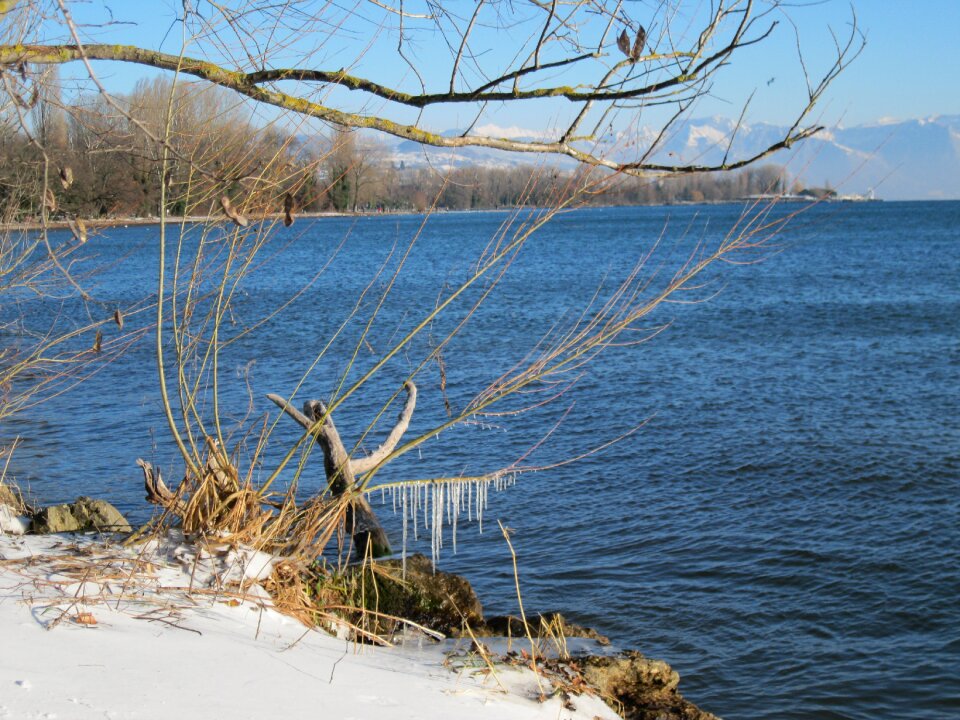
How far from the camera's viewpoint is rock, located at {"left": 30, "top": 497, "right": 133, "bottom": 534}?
26.4 ft

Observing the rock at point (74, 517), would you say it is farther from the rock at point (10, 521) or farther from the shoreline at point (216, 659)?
the shoreline at point (216, 659)

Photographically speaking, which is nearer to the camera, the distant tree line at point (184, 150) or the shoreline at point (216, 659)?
the shoreline at point (216, 659)

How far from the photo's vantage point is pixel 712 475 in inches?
489

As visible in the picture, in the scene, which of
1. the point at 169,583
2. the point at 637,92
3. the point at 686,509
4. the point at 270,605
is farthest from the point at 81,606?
the point at 686,509

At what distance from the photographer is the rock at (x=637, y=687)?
5535mm

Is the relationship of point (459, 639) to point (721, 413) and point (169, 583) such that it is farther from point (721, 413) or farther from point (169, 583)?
point (721, 413)

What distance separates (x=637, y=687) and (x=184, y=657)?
2960 mm

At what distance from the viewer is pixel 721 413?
15.7m

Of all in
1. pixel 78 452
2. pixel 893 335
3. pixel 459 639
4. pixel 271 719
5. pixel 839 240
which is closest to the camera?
pixel 271 719

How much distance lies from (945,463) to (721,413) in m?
3.88

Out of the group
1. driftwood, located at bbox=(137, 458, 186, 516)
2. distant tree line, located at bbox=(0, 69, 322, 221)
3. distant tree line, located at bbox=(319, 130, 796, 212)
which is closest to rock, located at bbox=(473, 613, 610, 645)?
driftwood, located at bbox=(137, 458, 186, 516)

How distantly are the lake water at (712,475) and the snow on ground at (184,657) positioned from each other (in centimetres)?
154

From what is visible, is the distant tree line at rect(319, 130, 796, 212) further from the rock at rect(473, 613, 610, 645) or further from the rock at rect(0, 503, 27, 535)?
the rock at rect(0, 503, 27, 535)

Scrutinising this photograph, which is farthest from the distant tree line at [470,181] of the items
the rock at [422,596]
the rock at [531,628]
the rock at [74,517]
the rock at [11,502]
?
the rock at [11,502]
